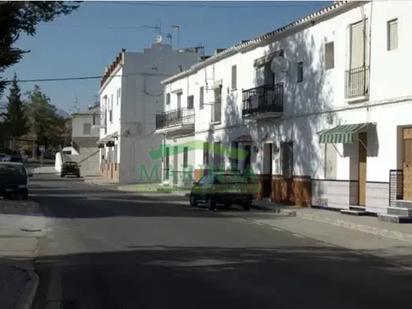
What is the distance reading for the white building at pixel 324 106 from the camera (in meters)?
22.2

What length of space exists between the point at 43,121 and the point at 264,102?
8994 centimetres

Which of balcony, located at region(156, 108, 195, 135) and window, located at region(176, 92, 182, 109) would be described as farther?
window, located at region(176, 92, 182, 109)

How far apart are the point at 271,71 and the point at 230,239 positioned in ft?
53.4

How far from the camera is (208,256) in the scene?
13.9 metres

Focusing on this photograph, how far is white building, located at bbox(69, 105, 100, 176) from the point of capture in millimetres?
83438

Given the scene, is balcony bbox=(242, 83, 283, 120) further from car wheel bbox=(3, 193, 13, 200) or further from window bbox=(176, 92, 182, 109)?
window bbox=(176, 92, 182, 109)

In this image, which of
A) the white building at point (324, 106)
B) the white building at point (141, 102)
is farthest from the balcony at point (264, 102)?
the white building at point (141, 102)

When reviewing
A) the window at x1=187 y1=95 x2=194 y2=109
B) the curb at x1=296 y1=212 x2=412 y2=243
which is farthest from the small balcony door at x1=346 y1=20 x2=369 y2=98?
the window at x1=187 y1=95 x2=194 y2=109

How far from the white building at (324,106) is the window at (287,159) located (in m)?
0.05

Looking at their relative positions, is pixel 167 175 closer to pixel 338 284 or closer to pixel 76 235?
pixel 76 235

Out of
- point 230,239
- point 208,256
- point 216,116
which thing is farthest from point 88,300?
point 216,116

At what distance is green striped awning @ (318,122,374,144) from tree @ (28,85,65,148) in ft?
314

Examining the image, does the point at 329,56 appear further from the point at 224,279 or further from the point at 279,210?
the point at 224,279

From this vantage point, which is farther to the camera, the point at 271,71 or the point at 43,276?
the point at 271,71
